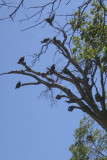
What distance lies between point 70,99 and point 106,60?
5.82ft

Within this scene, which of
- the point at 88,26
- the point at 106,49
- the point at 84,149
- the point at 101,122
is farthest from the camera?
the point at 84,149

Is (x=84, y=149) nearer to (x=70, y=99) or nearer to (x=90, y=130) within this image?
(x=90, y=130)

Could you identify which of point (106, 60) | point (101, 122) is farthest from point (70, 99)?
point (106, 60)

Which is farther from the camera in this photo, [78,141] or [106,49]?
[78,141]

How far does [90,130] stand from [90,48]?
5.52m

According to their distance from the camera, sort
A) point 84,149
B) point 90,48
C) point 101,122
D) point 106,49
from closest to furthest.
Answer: point 101,122
point 106,49
point 90,48
point 84,149

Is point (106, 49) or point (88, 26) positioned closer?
point (106, 49)

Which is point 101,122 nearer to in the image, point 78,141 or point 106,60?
point 106,60

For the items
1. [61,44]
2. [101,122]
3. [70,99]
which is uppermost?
[61,44]

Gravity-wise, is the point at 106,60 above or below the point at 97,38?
below

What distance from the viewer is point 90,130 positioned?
11.3 m

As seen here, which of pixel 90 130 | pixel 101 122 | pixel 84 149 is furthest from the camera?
pixel 90 130

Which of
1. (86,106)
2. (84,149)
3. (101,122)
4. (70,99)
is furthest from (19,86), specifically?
(84,149)

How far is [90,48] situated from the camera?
761 cm
